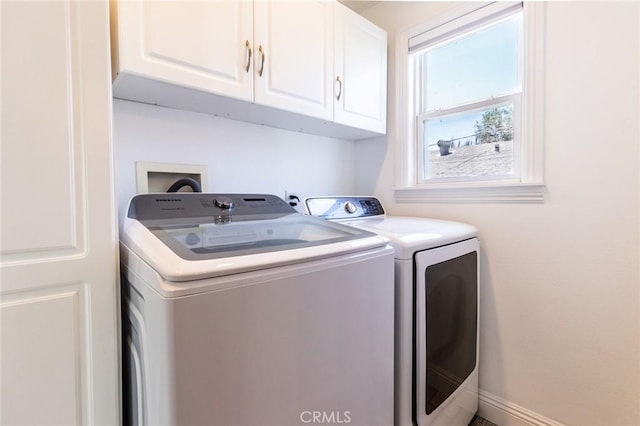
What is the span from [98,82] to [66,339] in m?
0.67

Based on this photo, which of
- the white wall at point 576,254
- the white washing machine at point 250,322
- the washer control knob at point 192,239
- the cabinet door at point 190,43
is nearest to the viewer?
the white washing machine at point 250,322

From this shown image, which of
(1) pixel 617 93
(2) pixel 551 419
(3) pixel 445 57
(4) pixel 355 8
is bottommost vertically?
(2) pixel 551 419

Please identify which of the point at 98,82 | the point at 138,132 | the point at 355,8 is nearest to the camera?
the point at 98,82

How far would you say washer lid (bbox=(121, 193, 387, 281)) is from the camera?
0.68 m

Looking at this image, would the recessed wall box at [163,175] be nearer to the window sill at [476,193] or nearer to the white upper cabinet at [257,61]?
the white upper cabinet at [257,61]

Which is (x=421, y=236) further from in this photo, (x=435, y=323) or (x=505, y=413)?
(x=505, y=413)

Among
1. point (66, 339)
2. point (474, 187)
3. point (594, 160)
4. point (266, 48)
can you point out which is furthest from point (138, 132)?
point (594, 160)

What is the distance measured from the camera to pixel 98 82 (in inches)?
31.8

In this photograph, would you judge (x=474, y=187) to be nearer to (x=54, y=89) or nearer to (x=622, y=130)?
(x=622, y=130)

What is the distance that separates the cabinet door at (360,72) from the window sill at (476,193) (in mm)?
452

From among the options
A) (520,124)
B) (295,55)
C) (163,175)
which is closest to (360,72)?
(295,55)

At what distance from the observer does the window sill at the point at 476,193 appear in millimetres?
1446

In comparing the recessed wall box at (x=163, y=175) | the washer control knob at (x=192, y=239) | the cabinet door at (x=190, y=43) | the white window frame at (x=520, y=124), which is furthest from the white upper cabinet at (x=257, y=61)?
the washer control knob at (x=192, y=239)

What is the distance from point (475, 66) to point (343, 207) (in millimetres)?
1113
